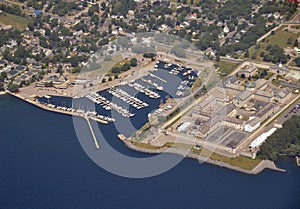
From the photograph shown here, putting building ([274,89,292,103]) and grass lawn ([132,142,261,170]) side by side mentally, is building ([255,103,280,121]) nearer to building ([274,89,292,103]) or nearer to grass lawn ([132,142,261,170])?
building ([274,89,292,103])

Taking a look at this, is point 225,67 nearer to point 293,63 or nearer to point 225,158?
point 293,63

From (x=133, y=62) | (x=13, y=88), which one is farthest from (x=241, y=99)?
(x=13, y=88)

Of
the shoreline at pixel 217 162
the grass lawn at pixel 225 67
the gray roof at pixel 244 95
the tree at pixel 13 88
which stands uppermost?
the gray roof at pixel 244 95

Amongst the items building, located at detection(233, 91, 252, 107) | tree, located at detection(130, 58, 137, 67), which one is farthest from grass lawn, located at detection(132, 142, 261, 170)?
tree, located at detection(130, 58, 137, 67)

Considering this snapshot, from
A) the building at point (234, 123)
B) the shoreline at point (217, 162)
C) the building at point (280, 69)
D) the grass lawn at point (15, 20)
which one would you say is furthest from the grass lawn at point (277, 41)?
the grass lawn at point (15, 20)

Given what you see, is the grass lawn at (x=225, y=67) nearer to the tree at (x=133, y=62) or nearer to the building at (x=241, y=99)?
the building at (x=241, y=99)

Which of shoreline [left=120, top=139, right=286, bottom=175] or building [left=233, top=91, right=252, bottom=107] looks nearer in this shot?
shoreline [left=120, top=139, right=286, bottom=175]
